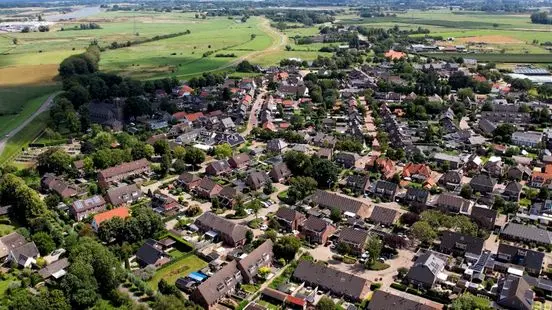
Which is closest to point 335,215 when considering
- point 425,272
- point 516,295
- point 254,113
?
point 425,272

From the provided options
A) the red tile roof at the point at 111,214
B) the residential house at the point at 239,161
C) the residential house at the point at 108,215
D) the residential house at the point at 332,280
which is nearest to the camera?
the residential house at the point at 332,280

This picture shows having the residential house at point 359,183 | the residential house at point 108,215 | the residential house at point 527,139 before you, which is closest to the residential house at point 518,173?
the residential house at point 527,139

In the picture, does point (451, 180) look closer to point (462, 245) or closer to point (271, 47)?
point (462, 245)

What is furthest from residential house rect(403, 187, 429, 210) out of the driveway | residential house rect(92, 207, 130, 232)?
residential house rect(92, 207, 130, 232)

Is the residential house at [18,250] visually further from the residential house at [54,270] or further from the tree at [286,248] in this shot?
the tree at [286,248]

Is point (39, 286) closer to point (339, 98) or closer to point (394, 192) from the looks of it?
point (394, 192)

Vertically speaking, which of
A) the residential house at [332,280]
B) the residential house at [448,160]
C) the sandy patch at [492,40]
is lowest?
the residential house at [332,280]

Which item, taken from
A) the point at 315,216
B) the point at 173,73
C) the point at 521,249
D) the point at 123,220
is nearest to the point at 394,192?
the point at 315,216
